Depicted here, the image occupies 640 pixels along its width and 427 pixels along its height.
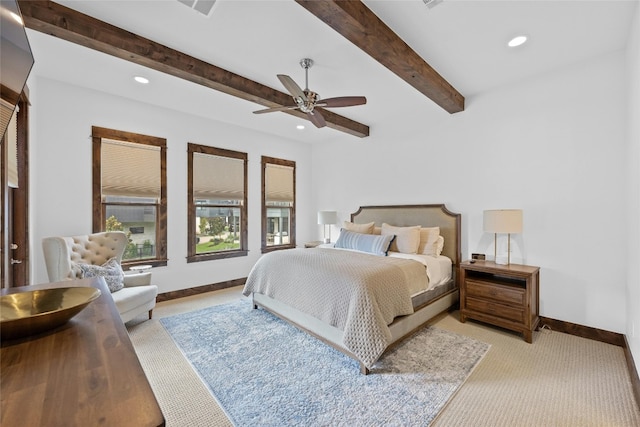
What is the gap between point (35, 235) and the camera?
3.16 metres

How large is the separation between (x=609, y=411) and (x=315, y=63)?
3682 mm

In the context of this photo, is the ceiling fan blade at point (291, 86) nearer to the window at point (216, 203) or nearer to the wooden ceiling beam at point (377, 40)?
the wooden ceiling beam at point (377, 40)

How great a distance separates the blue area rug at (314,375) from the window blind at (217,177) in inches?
86.7

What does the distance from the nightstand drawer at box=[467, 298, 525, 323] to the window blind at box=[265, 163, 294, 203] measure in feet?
12.5

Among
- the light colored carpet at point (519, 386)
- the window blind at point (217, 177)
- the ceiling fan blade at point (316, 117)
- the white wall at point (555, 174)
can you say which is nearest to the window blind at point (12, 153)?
the light colored carpet at point (519, 386)

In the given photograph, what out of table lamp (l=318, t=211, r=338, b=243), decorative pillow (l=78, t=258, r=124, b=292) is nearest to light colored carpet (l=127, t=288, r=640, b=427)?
decorative pillow (l=78, t=258, r=124, b=292)

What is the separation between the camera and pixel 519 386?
2.13 metres

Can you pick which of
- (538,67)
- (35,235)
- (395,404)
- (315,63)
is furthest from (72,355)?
(538,67)

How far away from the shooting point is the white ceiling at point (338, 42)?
2154 mm

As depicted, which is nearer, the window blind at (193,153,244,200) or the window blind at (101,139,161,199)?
the window blind at (101,139,161,199)

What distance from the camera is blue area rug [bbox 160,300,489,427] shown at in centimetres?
185

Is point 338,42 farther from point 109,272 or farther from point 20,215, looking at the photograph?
point 20,215

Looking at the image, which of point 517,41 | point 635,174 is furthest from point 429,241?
point 517,41

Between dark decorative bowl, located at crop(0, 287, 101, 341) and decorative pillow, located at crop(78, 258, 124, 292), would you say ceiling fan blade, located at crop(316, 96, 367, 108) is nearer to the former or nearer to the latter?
dark decorative bowl, located at crop(0, 287, 101, 341)
